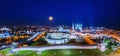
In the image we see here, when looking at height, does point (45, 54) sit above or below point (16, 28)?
below

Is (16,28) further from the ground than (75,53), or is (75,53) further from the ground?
(16,28)

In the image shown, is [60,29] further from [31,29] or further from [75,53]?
[75,53]

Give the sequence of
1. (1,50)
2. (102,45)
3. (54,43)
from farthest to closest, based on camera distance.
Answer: (54,43), (102,45), (1,50)

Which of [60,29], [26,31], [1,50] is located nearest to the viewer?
[1,50]

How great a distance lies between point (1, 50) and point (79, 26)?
4504 mm

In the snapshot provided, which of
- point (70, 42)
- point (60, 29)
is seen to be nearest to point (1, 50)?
point (70, 42)

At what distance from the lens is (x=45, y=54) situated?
18.9 ft

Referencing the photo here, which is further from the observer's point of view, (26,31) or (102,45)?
(26,31)

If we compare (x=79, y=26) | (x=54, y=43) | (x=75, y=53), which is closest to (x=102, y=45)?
(x=75, y=53)

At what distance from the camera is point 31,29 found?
9445 mm

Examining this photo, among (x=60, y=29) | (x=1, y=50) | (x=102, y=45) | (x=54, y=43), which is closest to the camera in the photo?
(x=1, y=50)

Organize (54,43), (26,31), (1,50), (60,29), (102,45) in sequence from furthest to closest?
(26,31)
(60,29)
(54,43)
(102,45)
(1,50)

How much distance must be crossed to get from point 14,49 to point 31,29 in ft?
12.2

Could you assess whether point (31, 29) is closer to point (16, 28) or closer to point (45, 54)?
point (16, 28)
